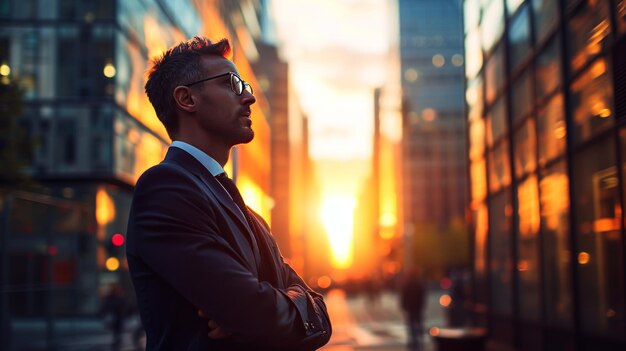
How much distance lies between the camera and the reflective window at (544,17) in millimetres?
11781

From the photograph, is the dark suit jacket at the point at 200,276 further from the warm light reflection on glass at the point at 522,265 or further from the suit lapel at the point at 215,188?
the warm light reflection on glass at the point at 522,265

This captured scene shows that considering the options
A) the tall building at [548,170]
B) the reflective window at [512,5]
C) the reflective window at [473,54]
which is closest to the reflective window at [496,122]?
the tall building at [548,170]

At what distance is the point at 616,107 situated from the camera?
874cm

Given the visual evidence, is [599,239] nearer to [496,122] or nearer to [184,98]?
[496,122]

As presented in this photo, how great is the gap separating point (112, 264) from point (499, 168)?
1698 cm

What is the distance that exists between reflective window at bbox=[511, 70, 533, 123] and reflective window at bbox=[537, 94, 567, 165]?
2.95ft

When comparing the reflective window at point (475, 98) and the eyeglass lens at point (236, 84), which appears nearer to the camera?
the eyeglass lens at point (236, 84)

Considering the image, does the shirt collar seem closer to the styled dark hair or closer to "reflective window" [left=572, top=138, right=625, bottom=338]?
the styled dark hair

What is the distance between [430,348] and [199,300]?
56.2 feet

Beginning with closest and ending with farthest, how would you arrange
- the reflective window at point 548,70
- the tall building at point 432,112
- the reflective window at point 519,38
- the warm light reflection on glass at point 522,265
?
the reflective window at point 548,70 → the reflective window at point 519,38 → the warm light reflection on glass at point 522,265 → the tall building at point 432,112

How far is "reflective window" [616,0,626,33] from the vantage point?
827 cm

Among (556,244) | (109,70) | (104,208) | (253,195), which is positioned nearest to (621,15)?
(556,244)

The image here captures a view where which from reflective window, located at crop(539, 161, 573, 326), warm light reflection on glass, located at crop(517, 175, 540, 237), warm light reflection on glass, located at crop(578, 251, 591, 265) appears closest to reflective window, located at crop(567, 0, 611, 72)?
reflective window, located at crop(539, 161, 573, 326)

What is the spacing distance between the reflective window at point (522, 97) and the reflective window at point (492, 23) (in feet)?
5.00
